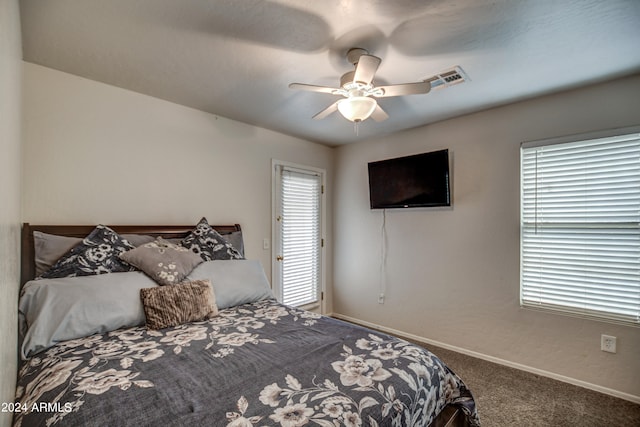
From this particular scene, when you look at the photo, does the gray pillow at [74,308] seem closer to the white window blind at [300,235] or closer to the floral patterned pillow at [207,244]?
the floral patterned pillow at [207,244]

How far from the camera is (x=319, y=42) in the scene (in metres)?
1.82

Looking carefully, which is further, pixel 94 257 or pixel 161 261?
pixel 161 261

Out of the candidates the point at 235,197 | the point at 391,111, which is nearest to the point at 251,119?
the point at 235,197

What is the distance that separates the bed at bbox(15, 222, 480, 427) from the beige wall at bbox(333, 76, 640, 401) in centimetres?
155

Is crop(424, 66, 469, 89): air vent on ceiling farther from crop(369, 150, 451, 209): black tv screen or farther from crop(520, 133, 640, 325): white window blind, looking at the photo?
crop(520, 133, 640, 325): white window blind

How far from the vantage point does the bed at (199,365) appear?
1022 millimetres

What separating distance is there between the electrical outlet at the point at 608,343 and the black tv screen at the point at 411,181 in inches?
63.4

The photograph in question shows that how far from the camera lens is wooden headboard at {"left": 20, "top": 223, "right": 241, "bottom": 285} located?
189cm

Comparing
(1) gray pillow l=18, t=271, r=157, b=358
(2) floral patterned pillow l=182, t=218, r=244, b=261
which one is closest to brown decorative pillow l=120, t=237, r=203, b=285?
(1) gray pillow l=18, t=271, r=157, b=358

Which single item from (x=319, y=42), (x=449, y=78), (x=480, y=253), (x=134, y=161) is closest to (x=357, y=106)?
(x=319, y=42)

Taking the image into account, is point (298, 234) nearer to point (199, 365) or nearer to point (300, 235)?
point (300, 235)

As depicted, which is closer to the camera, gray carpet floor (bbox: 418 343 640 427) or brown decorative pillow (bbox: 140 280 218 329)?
brown decorative pillow (bbox: 140 280 218 329)

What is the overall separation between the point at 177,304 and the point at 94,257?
0.64 metres

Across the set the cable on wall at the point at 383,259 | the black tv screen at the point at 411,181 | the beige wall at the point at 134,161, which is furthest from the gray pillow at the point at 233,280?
the black tv screen at the point at 411,181
